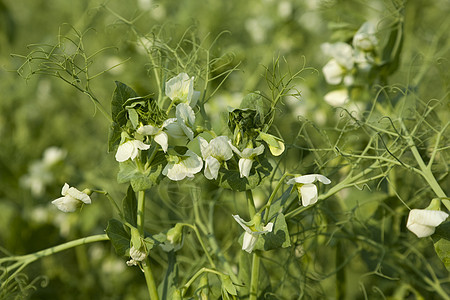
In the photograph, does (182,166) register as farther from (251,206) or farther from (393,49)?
(393,49)

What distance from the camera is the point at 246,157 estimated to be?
622 millimetres

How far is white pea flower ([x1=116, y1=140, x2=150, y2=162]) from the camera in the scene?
0.61 meters

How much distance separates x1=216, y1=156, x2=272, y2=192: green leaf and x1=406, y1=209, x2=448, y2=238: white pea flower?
19 cm

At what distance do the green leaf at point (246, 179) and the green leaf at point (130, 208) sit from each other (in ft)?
0.40

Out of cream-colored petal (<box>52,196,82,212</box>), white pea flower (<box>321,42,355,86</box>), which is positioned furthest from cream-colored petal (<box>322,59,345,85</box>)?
cream-colored petal (<box>52,196,82,212</box>)

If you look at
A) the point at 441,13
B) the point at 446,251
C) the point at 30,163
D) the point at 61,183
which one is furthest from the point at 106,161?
the point at 441,13

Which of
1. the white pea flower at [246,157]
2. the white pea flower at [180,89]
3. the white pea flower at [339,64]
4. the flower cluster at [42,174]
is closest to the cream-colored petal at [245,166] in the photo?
the white pea flower at [246,157]

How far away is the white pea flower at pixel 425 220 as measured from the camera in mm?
600

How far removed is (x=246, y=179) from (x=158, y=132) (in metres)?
0.13

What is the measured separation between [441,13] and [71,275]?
157 centimetres

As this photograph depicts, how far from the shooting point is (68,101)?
202 cm

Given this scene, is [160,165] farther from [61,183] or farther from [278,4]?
[278,4]

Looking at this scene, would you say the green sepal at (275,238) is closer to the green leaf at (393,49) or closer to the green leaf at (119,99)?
the green leaf at (119,99)

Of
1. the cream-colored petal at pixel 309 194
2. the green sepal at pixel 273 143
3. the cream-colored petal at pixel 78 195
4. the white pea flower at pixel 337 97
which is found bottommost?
the white pea flower at pixel 337 97
